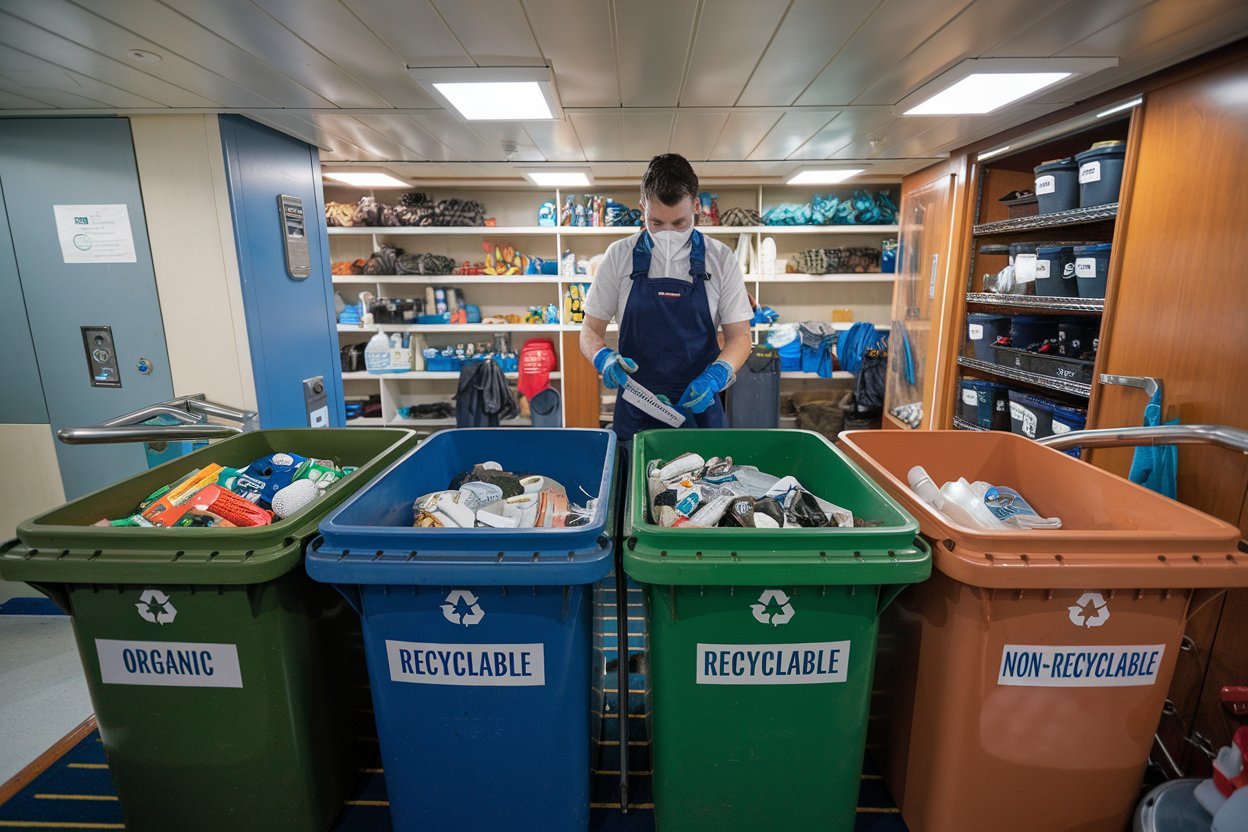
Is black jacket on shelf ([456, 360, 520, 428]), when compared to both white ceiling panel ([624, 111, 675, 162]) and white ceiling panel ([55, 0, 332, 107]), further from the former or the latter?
white ceiling panel ([55, 0, 332, 107])

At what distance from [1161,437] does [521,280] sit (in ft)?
15.0

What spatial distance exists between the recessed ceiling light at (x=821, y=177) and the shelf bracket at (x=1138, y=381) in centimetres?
259

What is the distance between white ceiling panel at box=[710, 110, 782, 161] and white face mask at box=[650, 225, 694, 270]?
0.99 metres

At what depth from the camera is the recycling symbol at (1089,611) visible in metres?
1.17

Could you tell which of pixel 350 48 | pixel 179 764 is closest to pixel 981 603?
pixel 179 764

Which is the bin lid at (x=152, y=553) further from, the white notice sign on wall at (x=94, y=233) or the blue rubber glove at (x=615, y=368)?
the white notice sign on wall at (x=94, y=233)

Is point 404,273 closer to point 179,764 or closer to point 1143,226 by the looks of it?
point 179,764

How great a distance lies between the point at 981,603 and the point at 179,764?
5.62 feet

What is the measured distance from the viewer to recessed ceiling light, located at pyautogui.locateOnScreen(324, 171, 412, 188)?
4566mm

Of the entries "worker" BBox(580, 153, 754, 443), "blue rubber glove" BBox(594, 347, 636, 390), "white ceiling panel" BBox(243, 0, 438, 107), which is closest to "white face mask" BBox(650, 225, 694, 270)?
"worker" BBox(580, 153, 754, 443)

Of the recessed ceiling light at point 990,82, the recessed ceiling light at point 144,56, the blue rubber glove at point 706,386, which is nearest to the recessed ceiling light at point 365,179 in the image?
the recessed ceiling light at point 144,56

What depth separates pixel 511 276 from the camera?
528cm

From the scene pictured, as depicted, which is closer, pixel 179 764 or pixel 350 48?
pixel 179 764

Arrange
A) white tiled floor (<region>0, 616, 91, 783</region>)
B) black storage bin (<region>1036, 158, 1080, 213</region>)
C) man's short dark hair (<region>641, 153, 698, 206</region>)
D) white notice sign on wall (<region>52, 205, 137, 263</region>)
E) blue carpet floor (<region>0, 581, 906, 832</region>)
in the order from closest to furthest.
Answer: blue carpet floor (<region>0, 581, 906, 832</region>), white tiled floor (<region>0, 616, 91, 783</region>), man's short dark hair (<region>641, 153, 698, 206</region>), white notice sign on wall (<region>52, 205, 137, 263</region>), black storage bin (<region>1036, 158, 1080, 213</region>)
